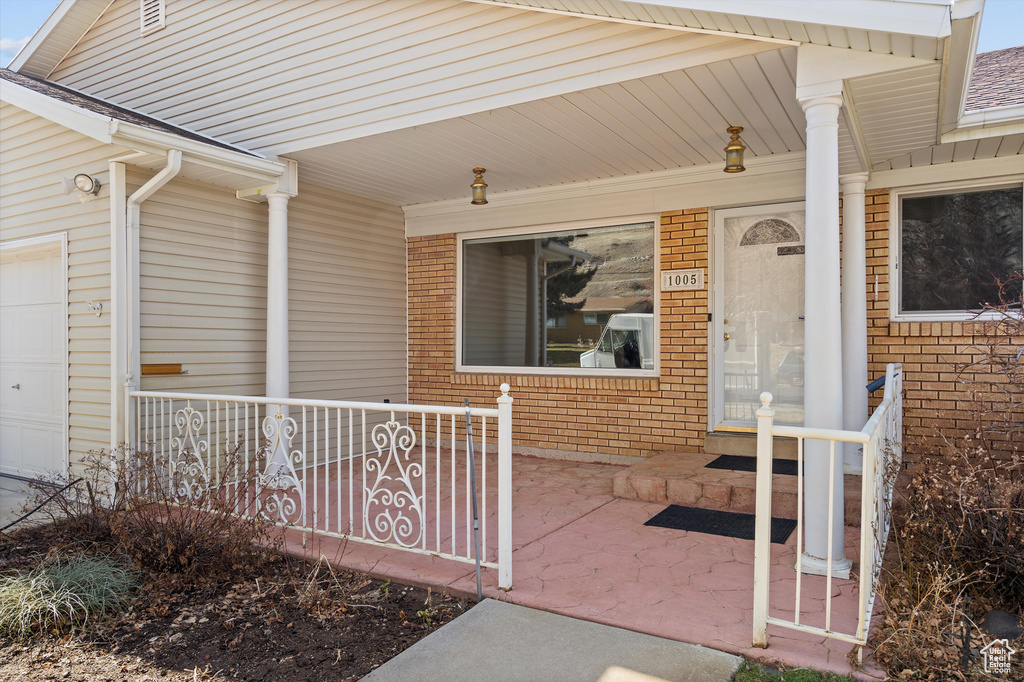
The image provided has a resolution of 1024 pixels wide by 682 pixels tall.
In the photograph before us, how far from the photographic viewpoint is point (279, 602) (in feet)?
11.2

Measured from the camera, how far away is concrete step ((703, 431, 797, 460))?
5.86m

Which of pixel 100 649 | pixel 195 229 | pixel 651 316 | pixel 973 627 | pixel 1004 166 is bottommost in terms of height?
pixel 100 649

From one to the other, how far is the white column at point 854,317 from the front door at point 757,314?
1.97 ft

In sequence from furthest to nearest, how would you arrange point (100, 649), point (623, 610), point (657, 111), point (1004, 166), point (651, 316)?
point (651, 316), point (1004, 166), point (657, 111), point (623, 610), point (100, 649)

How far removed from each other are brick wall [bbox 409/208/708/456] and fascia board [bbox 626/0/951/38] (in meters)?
2.90

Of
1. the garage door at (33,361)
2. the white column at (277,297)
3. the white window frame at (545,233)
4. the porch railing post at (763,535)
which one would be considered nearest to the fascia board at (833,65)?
the porch railing post at (763,535)

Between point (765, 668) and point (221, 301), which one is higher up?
point (221, 301)

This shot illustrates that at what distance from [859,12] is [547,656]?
10.6 feet

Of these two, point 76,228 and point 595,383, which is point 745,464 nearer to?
point 595,383

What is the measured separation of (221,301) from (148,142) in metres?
1.58

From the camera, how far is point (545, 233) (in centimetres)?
725

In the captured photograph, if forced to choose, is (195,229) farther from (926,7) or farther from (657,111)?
(926,7)

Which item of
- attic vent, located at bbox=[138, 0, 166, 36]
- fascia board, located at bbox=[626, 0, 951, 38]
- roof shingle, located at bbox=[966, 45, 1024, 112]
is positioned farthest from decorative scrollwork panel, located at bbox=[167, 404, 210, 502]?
roof shingle, located at bbox=[966, 45, 1024, 112]

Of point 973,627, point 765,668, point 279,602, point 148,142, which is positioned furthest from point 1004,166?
point 148,142
